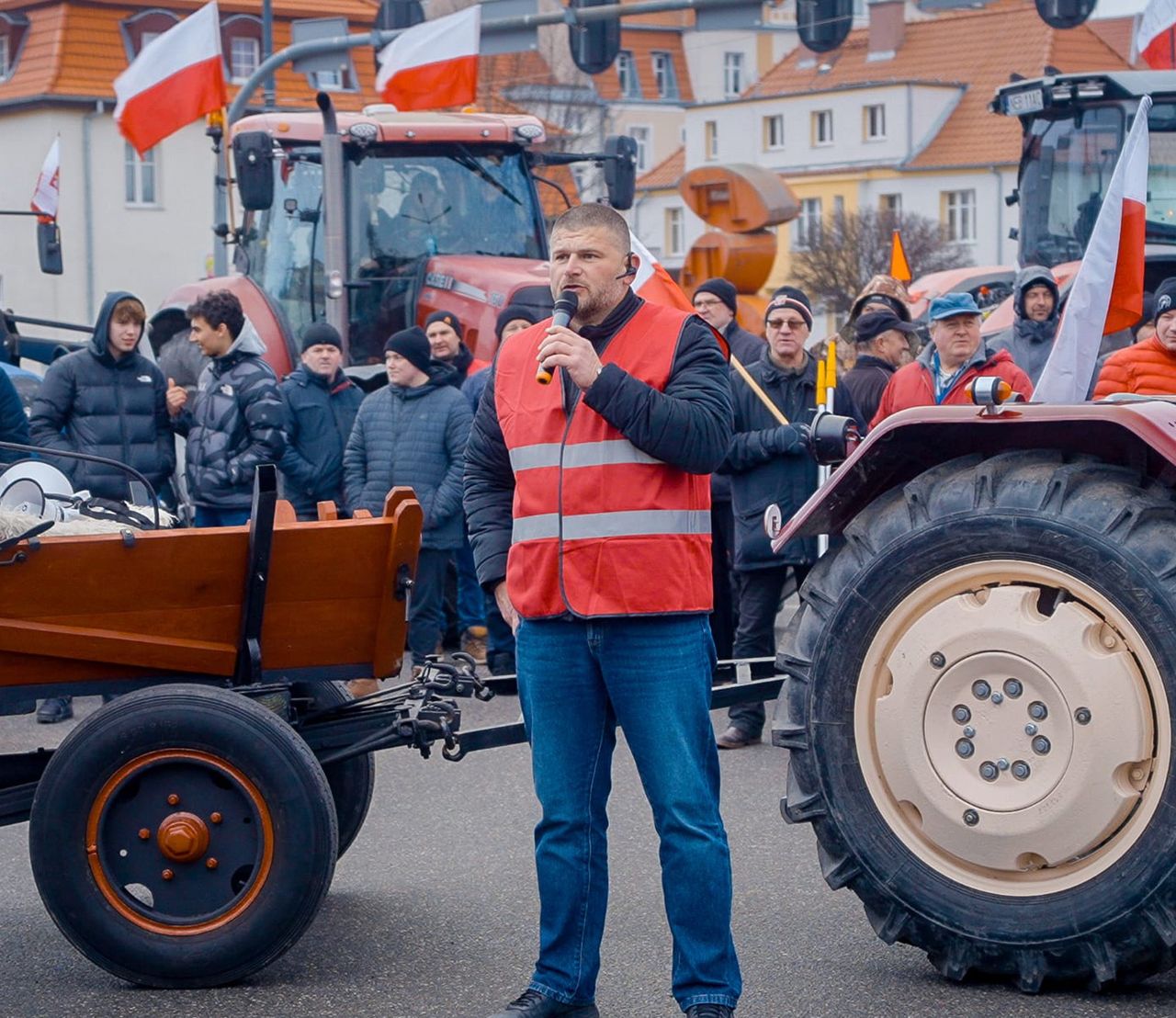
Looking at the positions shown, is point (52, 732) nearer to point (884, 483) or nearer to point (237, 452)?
point (237, 452)

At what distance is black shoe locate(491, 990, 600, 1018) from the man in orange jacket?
328cm

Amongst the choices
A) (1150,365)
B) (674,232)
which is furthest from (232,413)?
(674,232)

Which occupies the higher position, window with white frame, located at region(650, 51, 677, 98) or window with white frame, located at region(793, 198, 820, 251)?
window with white frame, located at region(650, 51, 677, 98)

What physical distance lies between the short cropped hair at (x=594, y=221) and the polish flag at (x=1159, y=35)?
11467mm

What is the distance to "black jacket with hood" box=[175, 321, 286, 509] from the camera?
943cm

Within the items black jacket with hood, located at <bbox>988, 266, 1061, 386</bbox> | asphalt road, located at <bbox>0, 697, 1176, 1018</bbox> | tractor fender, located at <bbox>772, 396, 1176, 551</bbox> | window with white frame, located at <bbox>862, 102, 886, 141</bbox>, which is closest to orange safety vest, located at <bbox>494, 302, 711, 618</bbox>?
tractor fender, located at <bbox>772, 396, 1176, 551</bbox>

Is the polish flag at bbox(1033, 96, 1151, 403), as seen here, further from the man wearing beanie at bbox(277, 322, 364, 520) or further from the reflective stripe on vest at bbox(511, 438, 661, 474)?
the man wearing beanie at bbox(277, 322, 364, 520)

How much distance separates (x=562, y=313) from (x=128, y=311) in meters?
5.57

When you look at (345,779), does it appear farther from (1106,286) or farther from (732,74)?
(732,74)

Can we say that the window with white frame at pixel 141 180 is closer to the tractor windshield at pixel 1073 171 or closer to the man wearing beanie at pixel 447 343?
the tractor windshield at pixel 1073 171

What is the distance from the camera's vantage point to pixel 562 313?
432 centimetres

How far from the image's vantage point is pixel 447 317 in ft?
34.9

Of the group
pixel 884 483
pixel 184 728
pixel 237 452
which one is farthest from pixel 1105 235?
pixel 237 452

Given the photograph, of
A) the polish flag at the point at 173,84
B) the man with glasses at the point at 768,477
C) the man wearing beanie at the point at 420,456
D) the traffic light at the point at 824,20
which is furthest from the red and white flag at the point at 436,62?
the man with glasses at the point at 768,477
